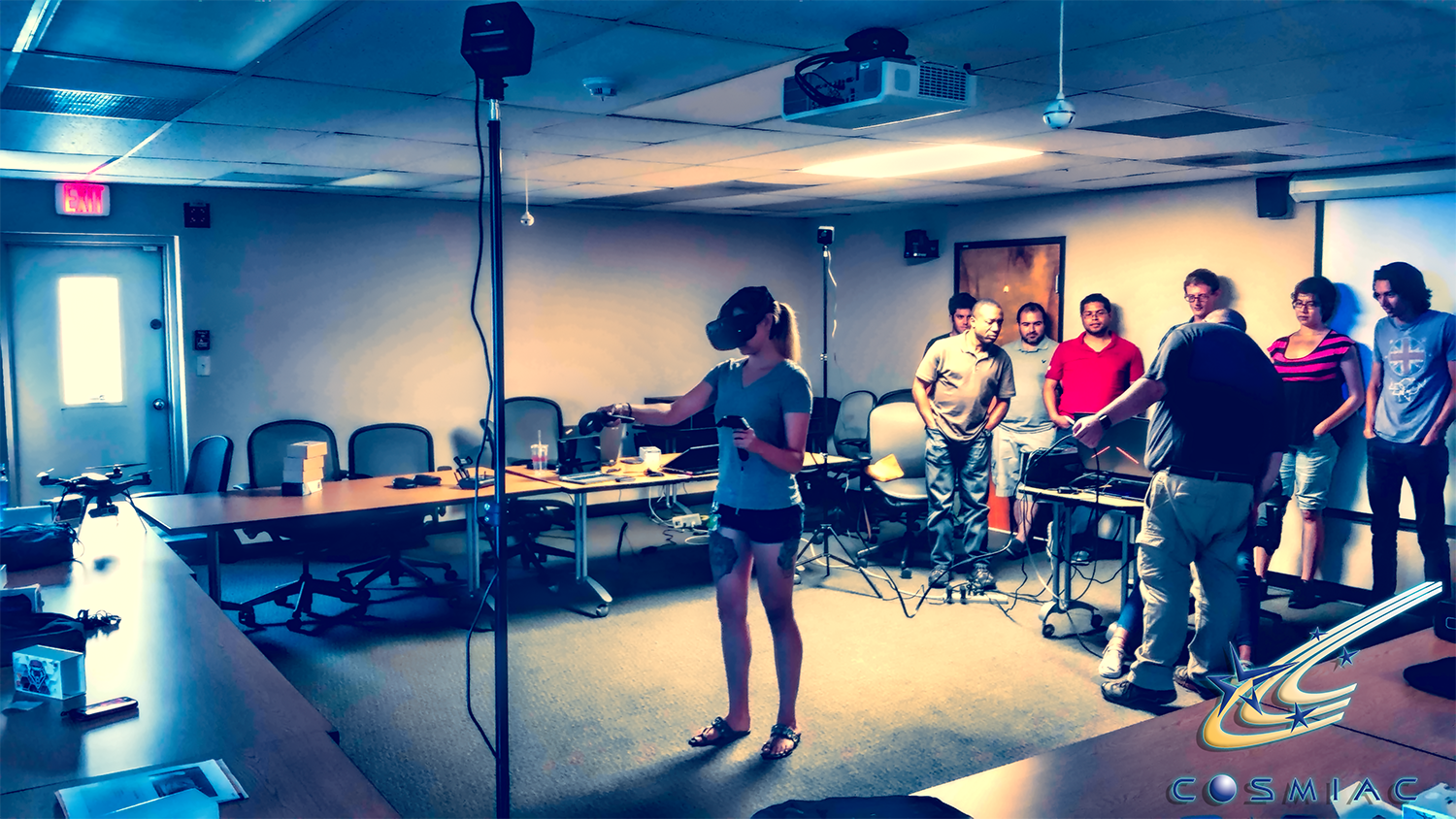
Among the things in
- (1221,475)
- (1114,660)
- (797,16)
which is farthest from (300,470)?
(1221,475)

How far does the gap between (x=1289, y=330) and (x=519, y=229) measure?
517 cm

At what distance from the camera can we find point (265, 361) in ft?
20.9

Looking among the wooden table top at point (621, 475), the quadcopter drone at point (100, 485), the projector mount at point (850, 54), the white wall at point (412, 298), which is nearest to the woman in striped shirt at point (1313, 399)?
the wooden table top at point (621, 475)

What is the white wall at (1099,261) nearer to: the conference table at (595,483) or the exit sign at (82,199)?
the conference table at (595,483)

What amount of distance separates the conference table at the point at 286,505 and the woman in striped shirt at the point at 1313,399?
13.4 ft

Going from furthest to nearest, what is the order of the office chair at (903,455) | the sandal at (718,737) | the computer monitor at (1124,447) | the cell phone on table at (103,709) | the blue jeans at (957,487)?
1. the computer monitor at (1124,447)
2. the office chair at (903,455)
3. the blue jeans at (957,487)
4. the sandal at (718,737)
5. the cell phone on table at (103,709)

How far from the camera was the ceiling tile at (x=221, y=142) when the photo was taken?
4.05 metres

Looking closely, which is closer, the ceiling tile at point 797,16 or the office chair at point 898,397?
the ceiling tile at point 797,16

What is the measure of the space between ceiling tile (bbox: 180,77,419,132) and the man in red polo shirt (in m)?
4.49

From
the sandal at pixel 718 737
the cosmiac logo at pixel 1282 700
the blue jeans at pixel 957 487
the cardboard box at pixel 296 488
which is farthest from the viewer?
the blue jeans at pixel 957 487

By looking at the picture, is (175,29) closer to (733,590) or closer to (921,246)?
(733,590)

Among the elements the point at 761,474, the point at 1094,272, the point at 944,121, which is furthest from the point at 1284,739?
the point at 1094,272

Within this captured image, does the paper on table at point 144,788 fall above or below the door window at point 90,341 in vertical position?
below

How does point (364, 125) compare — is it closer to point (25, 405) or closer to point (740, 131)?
point (740, 131)
